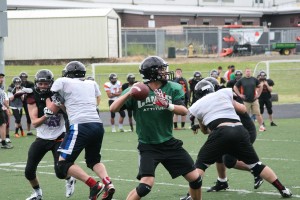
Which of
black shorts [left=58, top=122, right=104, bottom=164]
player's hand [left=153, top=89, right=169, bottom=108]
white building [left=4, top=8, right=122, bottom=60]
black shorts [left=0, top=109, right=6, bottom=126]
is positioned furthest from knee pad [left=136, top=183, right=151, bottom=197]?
white building [left=4, top=8, right=122, bottom=60]

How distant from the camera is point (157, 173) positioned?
13188mm

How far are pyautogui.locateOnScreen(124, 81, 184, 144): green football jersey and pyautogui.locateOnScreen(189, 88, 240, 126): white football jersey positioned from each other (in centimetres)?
124

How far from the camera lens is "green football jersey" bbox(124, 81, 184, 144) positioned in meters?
8.39

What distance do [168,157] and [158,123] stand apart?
389 mm

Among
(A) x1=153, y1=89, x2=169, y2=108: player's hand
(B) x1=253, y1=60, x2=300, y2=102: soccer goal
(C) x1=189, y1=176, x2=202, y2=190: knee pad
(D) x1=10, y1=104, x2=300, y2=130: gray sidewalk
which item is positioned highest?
(A) x1=153, y1=89, x2=169, y2=108: player's hand

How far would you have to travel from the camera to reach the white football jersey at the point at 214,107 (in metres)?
9.69

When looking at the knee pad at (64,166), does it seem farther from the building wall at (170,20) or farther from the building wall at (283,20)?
the building wall at (283,20)

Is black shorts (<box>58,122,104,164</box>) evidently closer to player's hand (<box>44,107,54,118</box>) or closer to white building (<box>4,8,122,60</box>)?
player's hand (<box>44,107,54,118</box>)

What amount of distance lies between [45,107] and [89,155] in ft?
3.02

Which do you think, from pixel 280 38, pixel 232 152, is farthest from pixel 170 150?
pixel 280 38

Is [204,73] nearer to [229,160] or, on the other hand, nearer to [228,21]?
[228,21]

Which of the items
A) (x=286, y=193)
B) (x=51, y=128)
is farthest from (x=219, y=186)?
(x=51, y=128)

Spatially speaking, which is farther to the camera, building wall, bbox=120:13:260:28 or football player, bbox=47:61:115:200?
building wall, bbox=120:13:260:28

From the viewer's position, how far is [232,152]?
32.1ft
